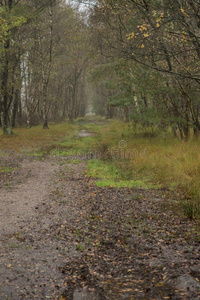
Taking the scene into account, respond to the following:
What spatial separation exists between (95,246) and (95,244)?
10cm

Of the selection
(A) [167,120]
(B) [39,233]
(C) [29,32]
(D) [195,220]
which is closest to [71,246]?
(B) [39,233]

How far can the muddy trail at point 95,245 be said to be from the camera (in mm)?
4863

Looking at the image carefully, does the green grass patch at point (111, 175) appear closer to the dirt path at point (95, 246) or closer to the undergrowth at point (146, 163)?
the undergrowth at point (146, 163)

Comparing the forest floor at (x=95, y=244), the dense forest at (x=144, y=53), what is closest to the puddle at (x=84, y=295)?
the forest floor at (x=95, y=244)

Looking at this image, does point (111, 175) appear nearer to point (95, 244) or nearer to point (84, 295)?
point (95, 244)

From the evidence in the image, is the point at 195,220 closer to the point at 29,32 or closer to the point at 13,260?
the point at 13,260

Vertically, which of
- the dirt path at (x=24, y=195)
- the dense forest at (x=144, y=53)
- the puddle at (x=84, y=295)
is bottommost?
the puddle at (x=84, y=295)

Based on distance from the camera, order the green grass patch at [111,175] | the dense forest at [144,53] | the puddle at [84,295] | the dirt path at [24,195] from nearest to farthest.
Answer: the puddle at [84,295] < the dirt path at [24,195] < the dense forest at [144,53] < the green grass patch at [111,175]

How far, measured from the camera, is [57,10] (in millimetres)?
37500

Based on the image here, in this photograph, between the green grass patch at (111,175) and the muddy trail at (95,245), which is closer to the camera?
the muddy trail at (95,245)

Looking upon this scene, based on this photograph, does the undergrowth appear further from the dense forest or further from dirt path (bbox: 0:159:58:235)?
dirt path (bbox: 0:159:58:235)

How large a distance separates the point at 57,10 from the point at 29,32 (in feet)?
24.3

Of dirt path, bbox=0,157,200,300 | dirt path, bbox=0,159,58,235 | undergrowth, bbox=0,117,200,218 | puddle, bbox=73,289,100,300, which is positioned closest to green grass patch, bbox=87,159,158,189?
undergrowth, bbox=0,117,200,218

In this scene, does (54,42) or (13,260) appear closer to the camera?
(13,260)
